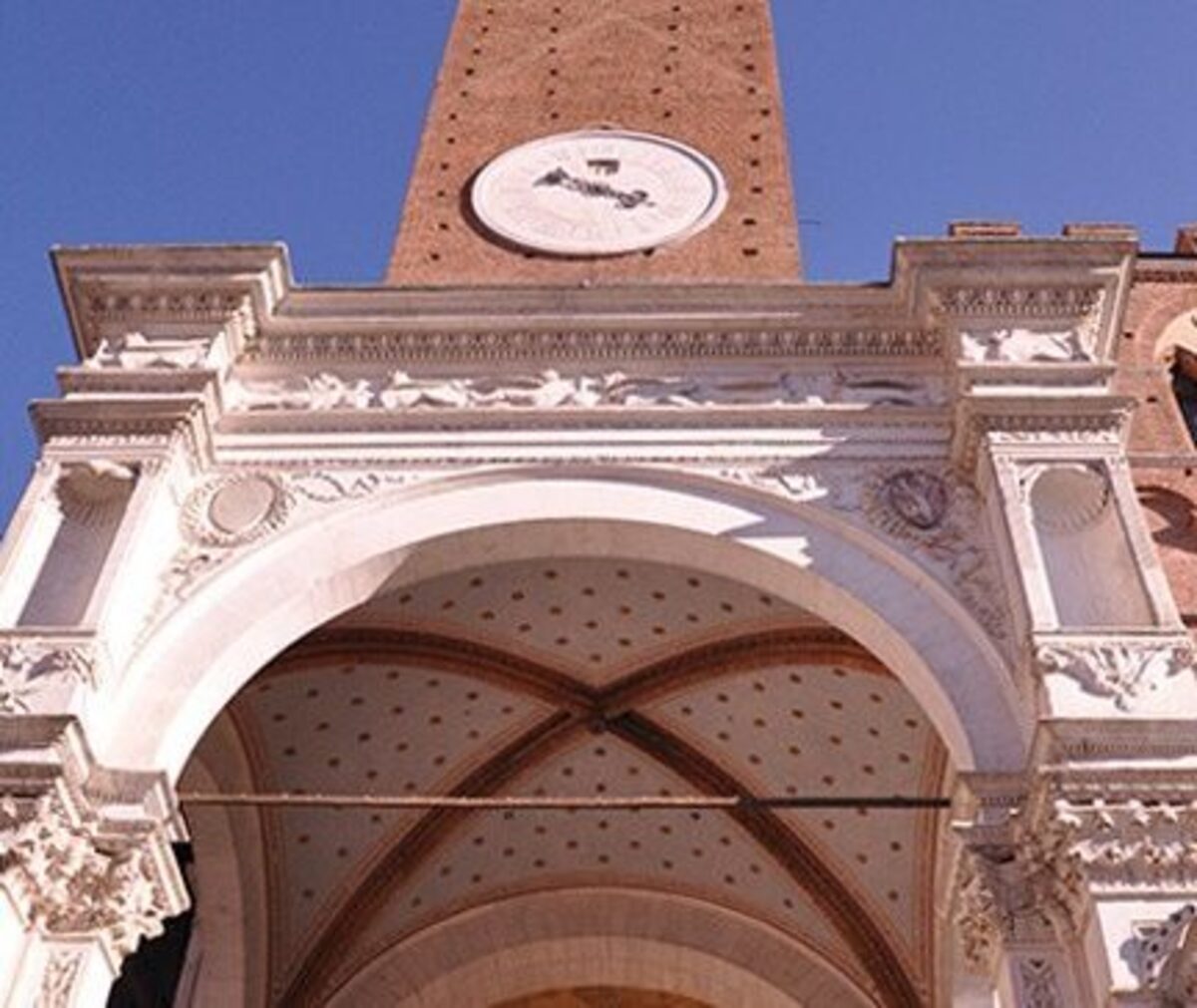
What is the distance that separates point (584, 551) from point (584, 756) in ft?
8.44

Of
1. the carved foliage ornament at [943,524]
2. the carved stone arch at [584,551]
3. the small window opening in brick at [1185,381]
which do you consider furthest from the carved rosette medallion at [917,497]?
the small window opening in brick at [1185,381]

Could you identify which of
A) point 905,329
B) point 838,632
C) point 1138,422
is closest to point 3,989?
point 838,632

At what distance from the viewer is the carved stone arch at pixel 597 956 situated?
12.2 meters

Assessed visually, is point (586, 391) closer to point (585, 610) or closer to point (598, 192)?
point (585, 610)

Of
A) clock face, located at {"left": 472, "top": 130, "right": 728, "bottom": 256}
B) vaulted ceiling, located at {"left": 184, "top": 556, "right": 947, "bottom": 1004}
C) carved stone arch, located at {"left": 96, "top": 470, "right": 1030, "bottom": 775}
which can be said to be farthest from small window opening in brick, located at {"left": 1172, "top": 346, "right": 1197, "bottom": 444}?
carved stone arch, located at {"left": 96, "top": 470, "right": 1030, "bottom": 775}

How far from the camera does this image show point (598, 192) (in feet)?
46.3

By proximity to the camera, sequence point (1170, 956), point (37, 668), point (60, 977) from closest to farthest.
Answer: point (1170, 956), point (60, 977), point (37, 668)

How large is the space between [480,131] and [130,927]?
10147 millimetres

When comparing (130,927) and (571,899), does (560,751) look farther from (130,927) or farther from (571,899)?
(130,927)

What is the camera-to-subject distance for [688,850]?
12.3 meters

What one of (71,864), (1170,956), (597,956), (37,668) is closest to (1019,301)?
(1170,956)

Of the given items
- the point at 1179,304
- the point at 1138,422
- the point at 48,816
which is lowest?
the point at 48,816

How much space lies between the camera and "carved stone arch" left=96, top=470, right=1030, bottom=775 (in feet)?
27.1

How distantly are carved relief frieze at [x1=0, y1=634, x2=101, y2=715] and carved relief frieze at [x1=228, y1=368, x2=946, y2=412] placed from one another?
2.37m
